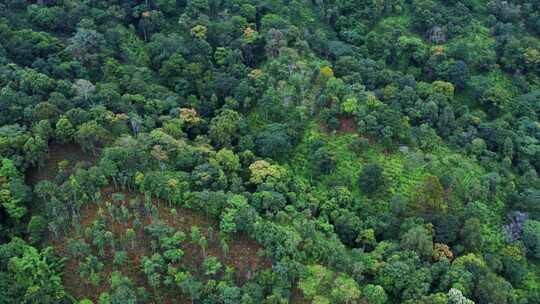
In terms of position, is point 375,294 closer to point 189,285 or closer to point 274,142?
point 189,285

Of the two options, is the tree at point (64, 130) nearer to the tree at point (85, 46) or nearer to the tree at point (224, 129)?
the tree at point (85, 46)

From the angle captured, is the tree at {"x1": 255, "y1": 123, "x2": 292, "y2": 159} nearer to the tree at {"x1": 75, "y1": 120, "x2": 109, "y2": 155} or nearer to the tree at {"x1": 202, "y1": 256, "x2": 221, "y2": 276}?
the tree at {"x1": 75, "y1": 120, "x2": 109, "y2": 155}

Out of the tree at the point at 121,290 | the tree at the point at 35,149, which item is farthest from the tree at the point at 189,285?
the tree at the point at 35,149

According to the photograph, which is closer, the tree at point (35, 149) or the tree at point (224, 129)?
the tree at point (35, 149)

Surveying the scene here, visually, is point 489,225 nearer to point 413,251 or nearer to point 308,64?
point 413,251

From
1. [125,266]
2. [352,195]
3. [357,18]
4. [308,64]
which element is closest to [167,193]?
[125,266]

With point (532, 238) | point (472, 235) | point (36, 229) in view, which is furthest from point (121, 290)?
point (532, 238)
